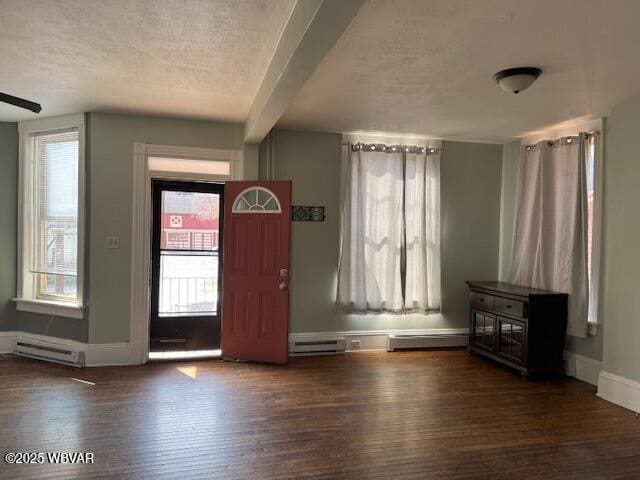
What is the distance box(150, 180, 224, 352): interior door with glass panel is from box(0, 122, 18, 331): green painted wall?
1.61m

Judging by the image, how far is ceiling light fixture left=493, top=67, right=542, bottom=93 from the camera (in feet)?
10.1

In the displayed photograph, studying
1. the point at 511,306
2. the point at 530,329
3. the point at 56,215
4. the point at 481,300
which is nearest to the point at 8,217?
the point at 56,215

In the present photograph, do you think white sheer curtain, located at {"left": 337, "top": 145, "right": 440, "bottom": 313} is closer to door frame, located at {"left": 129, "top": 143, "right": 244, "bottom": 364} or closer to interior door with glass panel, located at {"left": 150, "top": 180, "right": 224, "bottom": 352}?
interior door with glass panel, located at {"left": 150, "top": 180, "right": 224, "bottom": 352}

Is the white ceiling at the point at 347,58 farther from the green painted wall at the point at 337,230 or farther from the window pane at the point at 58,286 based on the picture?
the window pane at the point at 58,286

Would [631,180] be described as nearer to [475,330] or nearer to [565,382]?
[565,382]

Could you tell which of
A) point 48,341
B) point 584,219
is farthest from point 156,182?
point 584,219

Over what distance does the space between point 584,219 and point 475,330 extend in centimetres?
175

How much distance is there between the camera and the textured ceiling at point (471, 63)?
2.36 metres

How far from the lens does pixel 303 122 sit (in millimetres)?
4715

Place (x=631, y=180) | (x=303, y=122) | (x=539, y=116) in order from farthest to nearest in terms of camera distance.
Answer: (x=303, y=122)
(x=539, y=116)
(x=631, y=180)

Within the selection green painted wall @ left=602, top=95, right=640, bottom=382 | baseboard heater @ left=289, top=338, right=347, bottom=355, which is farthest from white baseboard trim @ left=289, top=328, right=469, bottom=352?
green painted wall @ left=602, top=95, right=640, bottom=382

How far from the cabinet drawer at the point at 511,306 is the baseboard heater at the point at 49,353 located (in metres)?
4.39

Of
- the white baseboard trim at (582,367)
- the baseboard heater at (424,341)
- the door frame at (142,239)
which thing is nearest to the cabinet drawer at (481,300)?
the baseboard heater at (424,341)

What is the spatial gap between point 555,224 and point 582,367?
1.48 metres
